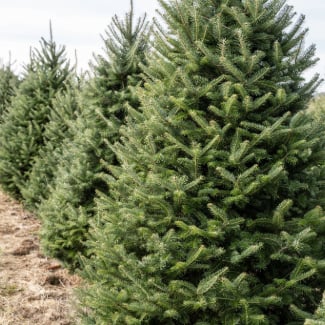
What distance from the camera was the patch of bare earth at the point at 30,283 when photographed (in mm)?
4496

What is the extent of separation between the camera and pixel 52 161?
25.2 ft

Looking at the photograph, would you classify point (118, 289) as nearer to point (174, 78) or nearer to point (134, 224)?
point (134, 224)

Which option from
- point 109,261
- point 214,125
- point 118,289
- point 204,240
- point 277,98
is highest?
point 277,98

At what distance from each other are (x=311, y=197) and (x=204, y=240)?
964 millimetres

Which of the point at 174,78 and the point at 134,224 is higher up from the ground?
the point at 174,78

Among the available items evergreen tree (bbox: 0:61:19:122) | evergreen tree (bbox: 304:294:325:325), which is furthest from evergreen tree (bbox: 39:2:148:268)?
evergreen tree (bbox: 0:61:19:122)

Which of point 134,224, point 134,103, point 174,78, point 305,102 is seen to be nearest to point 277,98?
point 305,102

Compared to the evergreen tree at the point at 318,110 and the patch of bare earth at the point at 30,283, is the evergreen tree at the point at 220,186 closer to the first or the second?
the evergreen tree at the point at 318,110

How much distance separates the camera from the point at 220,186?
121 inches

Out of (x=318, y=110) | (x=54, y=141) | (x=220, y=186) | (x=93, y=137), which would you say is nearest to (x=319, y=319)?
(x=220, y=186)

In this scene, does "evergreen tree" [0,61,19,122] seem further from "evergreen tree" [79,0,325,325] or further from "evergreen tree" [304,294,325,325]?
"evergreen tree" [304,294,325,325]

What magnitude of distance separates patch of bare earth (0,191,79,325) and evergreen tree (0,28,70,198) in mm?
1588

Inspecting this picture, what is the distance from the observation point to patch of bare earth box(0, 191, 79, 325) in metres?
4.50

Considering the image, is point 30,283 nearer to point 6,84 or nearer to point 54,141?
point 54,141
